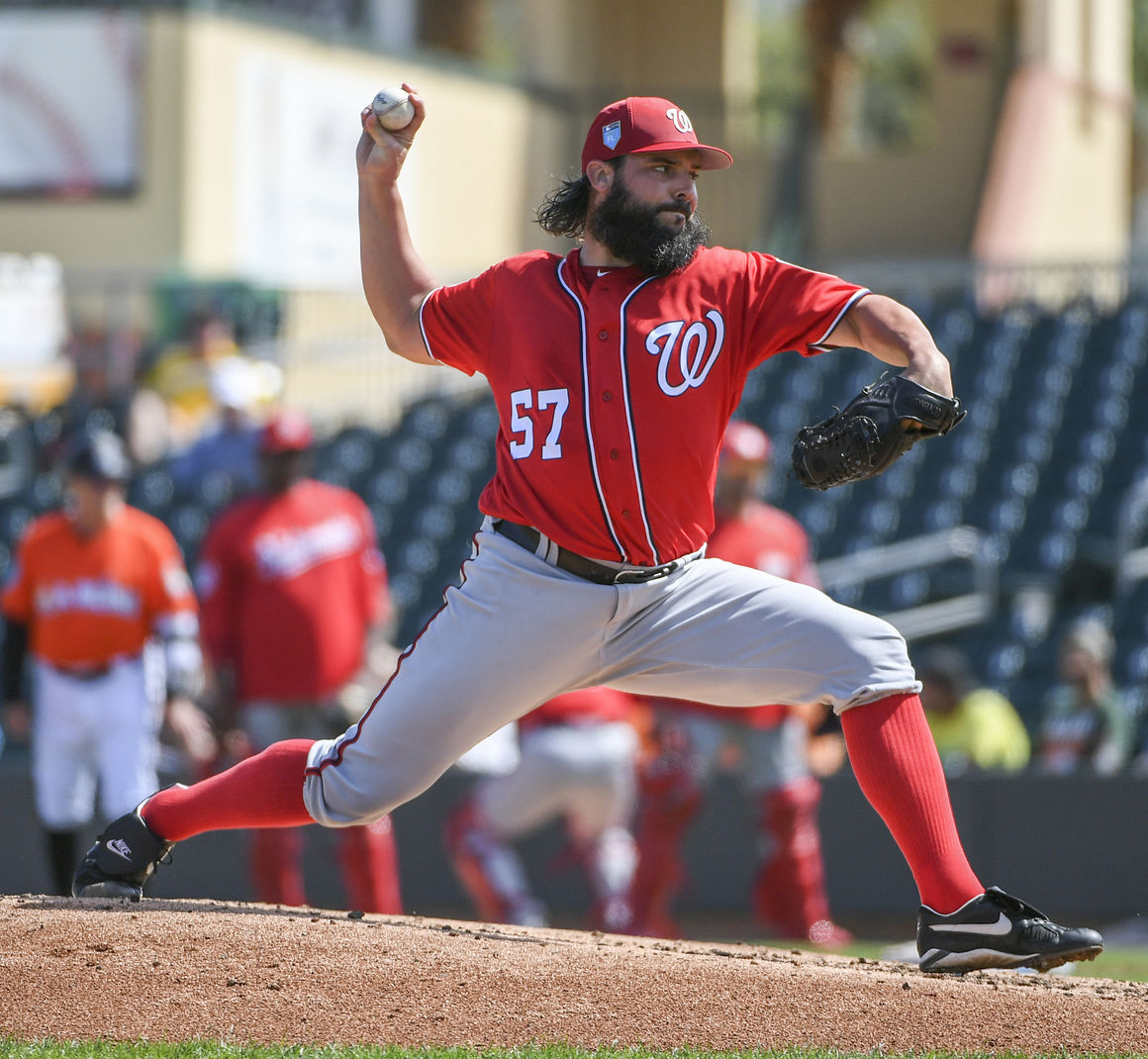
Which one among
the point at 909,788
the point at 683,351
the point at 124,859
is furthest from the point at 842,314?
the point at 124,859

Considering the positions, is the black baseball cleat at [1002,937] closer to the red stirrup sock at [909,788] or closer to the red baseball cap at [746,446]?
the red stirrup sock at [909,788]

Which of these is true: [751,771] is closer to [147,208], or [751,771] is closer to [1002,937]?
[1002,937]

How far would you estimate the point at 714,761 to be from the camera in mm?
7668

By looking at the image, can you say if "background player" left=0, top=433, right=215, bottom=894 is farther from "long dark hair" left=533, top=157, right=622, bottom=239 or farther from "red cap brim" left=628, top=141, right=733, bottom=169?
"red cap brim" left=628, top=141, right=733, bottom=169

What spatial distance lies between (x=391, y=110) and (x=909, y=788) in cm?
190

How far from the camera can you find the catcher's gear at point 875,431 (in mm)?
3643

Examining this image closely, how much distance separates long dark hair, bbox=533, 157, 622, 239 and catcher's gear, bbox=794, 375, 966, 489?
837mm

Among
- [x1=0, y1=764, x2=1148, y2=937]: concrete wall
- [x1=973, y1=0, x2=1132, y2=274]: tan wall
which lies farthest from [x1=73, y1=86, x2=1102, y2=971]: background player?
[x1=973, y1=0, x2=1132, y2=274]: tan wall

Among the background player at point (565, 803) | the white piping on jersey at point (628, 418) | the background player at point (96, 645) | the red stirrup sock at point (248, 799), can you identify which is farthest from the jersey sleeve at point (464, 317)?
the background player at point (96, 645)

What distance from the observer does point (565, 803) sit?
7.23 meters

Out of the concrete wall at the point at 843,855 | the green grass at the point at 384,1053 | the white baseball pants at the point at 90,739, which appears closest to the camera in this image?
the green grass at the point at 384,1053

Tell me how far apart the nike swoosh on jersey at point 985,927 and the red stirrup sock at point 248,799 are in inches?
56.2

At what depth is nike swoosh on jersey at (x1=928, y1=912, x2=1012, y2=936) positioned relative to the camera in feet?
12.5

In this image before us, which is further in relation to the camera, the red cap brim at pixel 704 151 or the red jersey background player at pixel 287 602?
the red jersey background player at pixel 287 602
